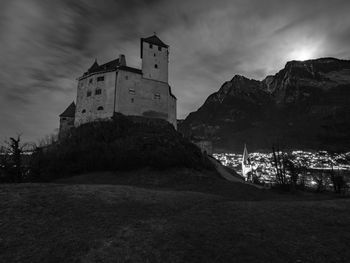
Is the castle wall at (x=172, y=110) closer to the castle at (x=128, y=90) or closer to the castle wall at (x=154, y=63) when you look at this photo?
the castle at (x=128, y=90)

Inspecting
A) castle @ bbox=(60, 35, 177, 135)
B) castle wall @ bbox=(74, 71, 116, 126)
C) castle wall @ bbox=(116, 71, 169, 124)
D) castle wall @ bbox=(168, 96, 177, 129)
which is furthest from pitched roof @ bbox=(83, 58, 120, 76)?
castle wall @ bbox=(168, 96, 177, 129)

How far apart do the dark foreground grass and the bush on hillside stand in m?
17.2

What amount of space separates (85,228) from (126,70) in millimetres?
41986

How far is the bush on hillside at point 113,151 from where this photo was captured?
30.4 meters

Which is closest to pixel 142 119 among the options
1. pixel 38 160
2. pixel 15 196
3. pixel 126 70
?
pixel 126 70

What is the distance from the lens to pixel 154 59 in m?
49.9

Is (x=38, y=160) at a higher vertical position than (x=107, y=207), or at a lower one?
higher

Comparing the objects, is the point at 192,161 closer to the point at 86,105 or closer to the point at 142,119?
the point at 142,119

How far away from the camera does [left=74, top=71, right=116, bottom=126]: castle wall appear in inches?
1751

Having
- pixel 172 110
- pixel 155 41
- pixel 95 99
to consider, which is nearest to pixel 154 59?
pixel 155 41

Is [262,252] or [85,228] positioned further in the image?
[85,228]

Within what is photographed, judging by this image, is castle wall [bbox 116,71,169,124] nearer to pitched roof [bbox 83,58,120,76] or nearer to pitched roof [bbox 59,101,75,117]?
pitched roof [bbox 83,58,120,76]

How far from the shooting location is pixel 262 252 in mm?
7293

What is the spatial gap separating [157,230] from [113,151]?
25059 millimetres
